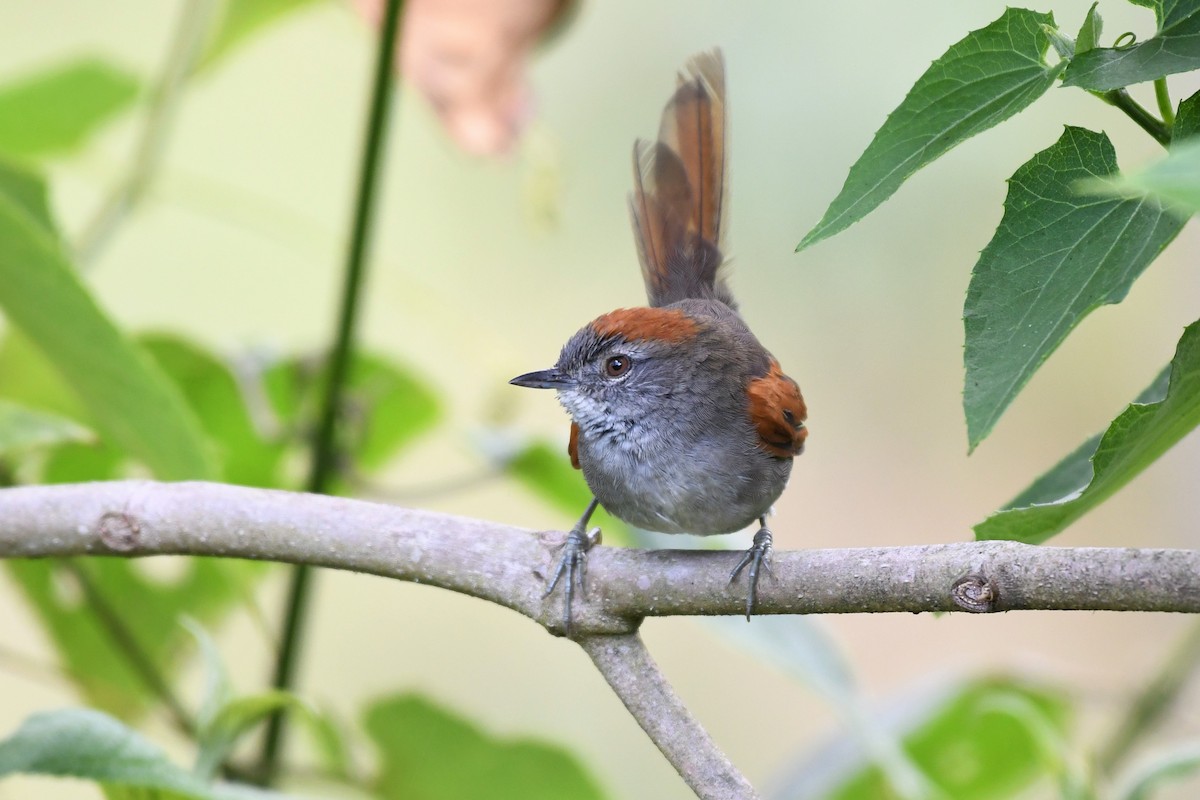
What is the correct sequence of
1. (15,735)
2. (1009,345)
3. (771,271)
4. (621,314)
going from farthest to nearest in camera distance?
→ (771,271) < (621,314) < (15,735) < (1009,345)

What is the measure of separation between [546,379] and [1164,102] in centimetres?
129

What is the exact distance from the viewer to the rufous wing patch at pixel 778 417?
→ 1.84 metres

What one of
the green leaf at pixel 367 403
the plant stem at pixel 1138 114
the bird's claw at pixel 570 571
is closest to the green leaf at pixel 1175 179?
the plant stem at pixel 1138 114

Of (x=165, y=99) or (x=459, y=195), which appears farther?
(x=459, y=195)

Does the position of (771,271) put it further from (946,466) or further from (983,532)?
(983,532)

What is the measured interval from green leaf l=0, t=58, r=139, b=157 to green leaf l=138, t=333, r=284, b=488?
1.91ft

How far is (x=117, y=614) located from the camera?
2051mm

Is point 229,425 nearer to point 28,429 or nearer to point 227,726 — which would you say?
point 28,429

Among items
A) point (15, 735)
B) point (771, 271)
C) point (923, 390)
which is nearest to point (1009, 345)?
point (15, 735)

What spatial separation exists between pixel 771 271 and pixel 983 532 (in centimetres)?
463

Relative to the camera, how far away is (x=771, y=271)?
5.50 meters

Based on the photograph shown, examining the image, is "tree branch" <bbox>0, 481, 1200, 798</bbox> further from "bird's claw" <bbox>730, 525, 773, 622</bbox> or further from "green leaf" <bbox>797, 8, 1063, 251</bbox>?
"green leaf" <bbox>797, 8, 1063, 251</bbox>

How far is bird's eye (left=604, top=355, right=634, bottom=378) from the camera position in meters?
2.06

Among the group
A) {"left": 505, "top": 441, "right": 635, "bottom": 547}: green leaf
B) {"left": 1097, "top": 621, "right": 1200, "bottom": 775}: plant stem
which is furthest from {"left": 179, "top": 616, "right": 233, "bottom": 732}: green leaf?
{"left": 1097, "top": 621, "right": 1200, "bottom": 775}: plant stem
